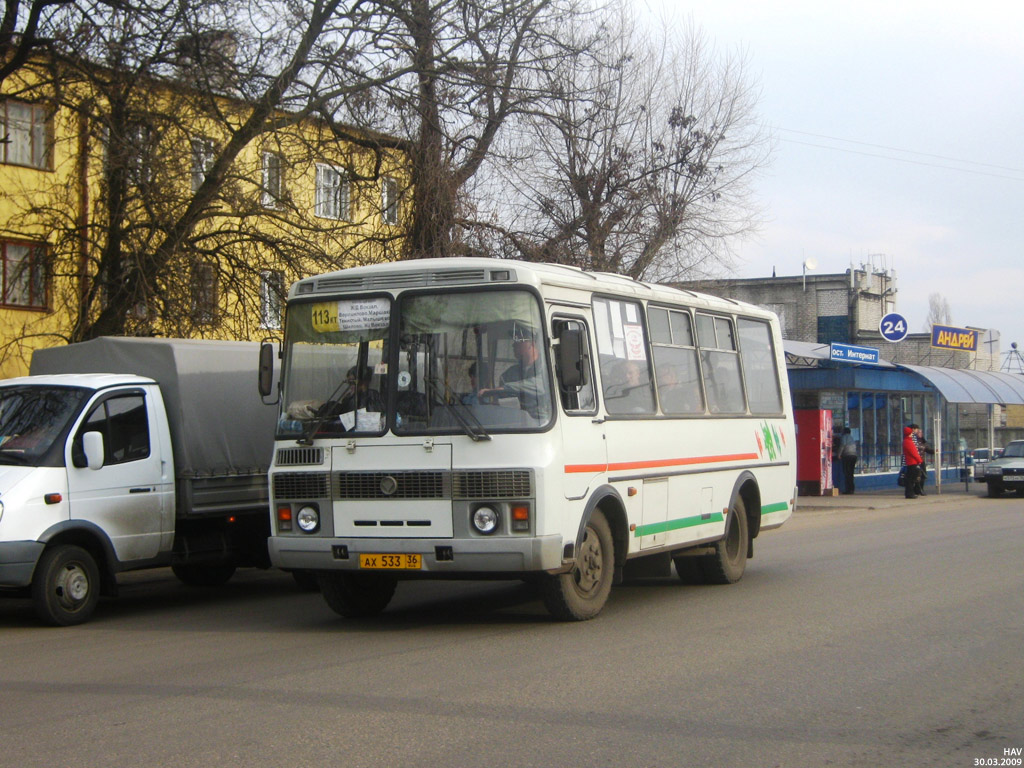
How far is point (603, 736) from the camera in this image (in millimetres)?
6090

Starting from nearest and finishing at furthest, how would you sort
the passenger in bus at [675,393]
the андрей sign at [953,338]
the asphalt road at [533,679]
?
the asphalt road at [533,679] < the passenger in bus at [675,393] < the андрей sign at [953,338]

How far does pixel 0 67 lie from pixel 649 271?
54.8 feet

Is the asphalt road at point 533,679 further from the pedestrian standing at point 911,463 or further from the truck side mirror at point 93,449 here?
the pedestrian standing at point 911,463

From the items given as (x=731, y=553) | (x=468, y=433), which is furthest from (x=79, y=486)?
(x=731, y=553)

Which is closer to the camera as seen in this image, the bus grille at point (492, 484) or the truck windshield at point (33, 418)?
the bus grille at point (492, 484)

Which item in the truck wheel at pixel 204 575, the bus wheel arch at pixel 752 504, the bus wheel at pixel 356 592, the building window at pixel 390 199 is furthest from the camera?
the building window at pixel 390 199

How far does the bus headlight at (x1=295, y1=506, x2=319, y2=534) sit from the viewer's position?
986cm

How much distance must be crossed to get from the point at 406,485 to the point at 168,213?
27.0ft

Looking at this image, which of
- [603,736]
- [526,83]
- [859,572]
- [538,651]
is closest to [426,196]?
[526,83]

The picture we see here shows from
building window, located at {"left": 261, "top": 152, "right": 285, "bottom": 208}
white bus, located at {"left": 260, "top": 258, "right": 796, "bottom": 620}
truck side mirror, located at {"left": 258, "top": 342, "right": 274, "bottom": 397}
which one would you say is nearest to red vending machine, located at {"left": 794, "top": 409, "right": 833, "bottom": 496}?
building window, located at {"left": 261, "top": 152, "right": 285, "bottom": 208}

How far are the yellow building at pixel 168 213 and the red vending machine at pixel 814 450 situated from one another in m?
Answer: 15.8

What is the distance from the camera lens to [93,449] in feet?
35.3

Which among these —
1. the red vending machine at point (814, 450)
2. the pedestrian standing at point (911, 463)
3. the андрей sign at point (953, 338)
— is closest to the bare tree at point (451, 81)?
the red vending machine at point (814, 450)

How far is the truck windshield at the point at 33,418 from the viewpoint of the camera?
10.7 meters
